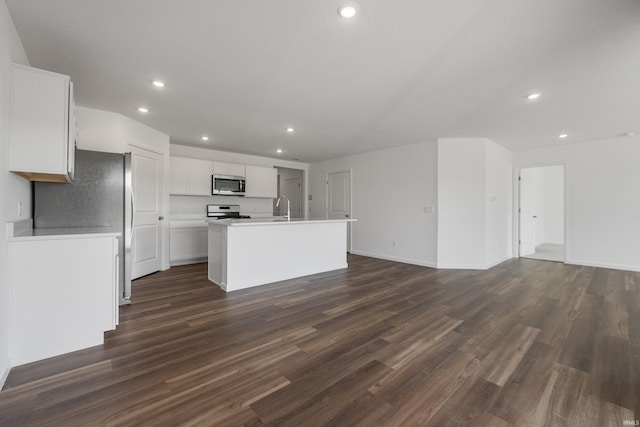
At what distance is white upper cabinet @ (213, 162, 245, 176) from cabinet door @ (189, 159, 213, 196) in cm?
13

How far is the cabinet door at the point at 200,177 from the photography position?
538 centimetres

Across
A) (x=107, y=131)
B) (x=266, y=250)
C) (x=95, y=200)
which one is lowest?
(x=266, y=250)

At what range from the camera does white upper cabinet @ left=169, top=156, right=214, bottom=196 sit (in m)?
5.18

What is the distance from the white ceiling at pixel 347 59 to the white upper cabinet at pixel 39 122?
40 centimetres

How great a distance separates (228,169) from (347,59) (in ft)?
13.6

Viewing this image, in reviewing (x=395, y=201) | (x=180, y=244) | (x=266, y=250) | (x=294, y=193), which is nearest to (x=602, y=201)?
(x=395, y=201)

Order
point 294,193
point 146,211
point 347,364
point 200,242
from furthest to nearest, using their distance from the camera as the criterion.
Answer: point 294,193 → point 200,242 → point 146,211 → point 347,364

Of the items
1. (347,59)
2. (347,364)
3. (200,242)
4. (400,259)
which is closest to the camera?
(347,364)

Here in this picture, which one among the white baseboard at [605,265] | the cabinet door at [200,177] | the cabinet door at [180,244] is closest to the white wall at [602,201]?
the white baseboard at [605,265]

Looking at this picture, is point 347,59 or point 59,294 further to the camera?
point 347,59

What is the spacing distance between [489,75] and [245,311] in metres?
3.43

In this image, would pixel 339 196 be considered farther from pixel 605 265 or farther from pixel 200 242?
pixel 605 265

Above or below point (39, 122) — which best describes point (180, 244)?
below

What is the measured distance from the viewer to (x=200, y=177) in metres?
5.48
